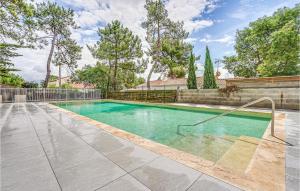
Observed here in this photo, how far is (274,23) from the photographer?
16.9m

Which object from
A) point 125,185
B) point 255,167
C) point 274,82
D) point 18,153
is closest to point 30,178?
point 18,153

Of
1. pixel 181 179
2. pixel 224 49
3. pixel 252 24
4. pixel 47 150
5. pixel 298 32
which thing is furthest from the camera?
pixel 224 49

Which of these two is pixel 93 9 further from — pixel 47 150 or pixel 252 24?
pixel 252 24

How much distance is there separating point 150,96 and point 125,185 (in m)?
12.8

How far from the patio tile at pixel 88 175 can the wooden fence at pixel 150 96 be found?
11.2 metres

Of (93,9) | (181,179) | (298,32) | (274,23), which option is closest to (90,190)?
(181,179)

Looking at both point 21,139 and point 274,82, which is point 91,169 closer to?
point 21,139

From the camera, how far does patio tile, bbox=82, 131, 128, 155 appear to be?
103 inches

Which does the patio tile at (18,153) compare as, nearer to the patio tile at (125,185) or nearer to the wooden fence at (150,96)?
the patio tile at (125,185)

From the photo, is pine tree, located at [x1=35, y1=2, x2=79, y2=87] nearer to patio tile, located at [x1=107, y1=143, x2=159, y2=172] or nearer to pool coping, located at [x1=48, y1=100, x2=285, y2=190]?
patio tile, located at [x1=107, y1=143, x2=159, y2=172]

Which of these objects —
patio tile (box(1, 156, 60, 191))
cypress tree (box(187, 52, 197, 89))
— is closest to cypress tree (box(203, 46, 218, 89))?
cypress tree (box(187, 52, 197, 89))

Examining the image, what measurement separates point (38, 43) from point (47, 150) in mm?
17402

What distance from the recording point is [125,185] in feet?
5.12

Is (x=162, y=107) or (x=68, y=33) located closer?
→ (x=162, y=107)
